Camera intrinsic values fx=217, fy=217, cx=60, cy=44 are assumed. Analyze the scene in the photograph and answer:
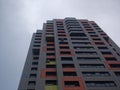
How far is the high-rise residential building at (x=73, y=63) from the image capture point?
39312 millimetres

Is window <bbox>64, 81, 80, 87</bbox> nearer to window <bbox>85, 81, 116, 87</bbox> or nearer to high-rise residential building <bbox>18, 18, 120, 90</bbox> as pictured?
high-rise residential building <bbox>18, 18, 120, 90</bbox>

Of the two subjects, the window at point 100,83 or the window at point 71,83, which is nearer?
the window at point 100,83

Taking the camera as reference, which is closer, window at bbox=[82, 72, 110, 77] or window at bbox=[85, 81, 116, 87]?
window at bbox=[85, 81, 116, 87]

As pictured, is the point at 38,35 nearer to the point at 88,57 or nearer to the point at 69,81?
the point at 88,57

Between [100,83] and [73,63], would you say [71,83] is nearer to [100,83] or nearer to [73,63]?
[100,83]

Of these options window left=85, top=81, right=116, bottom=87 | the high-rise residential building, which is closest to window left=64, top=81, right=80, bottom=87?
the high-rise residential building

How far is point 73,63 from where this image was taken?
45.1m

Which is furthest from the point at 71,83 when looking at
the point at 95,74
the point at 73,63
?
the point at 73,63

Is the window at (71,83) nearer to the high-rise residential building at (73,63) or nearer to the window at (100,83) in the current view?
the high-rise residential building at (73,63)

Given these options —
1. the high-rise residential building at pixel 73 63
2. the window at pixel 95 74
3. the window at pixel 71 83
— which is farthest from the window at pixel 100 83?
the window at pixel 95 74

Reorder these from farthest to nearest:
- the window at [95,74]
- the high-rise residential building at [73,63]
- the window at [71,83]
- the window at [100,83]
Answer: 1. the window at [95,74]
2. the high-rise residential building at [73,63]
3. the window at [71,83]
4. the window at [100,83]

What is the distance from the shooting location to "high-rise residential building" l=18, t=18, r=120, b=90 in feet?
129

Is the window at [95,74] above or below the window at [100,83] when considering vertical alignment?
above


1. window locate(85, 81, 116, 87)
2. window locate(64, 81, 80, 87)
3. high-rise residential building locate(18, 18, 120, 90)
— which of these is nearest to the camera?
window locate(85, 81, 116, 87)
